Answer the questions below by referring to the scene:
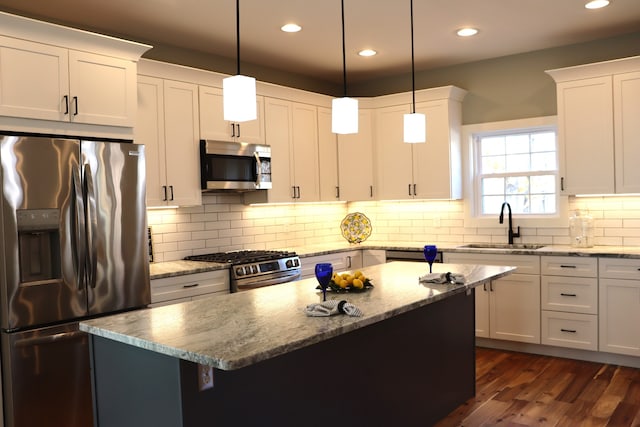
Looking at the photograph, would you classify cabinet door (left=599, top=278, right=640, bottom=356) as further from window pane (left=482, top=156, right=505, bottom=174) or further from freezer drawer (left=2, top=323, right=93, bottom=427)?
freezer drawer (left=2, top=323, right=93, bottom=427)

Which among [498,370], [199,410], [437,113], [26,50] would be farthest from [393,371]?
[437,113]

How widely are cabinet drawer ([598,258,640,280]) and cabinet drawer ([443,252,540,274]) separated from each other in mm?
487

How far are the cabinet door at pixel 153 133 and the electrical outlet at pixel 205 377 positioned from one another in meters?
2.33

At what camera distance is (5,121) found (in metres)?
3.05

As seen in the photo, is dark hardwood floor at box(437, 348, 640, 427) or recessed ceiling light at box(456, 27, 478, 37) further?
recessed ceiling light at box(456, 27, 478, 37)

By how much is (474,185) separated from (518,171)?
0.43m

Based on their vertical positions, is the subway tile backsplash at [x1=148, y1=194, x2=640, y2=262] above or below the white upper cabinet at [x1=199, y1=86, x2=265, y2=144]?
below

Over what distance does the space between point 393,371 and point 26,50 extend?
2.68 meters

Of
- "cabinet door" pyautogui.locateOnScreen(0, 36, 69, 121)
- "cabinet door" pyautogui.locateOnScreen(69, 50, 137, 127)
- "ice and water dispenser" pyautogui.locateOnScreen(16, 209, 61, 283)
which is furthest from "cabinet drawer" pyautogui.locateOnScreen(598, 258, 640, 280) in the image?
"cabinet door" pyautogui.locateOnScreen(0, 36, 69, 121)

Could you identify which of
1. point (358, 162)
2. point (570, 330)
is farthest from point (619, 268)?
point (358, 162)

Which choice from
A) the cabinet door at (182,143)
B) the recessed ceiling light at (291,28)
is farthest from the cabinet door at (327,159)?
the cabinet door at (182,143)

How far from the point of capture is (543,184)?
525 cm

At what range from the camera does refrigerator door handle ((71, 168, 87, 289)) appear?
3.19m

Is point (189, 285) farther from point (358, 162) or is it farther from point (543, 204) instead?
point (543, 204)
